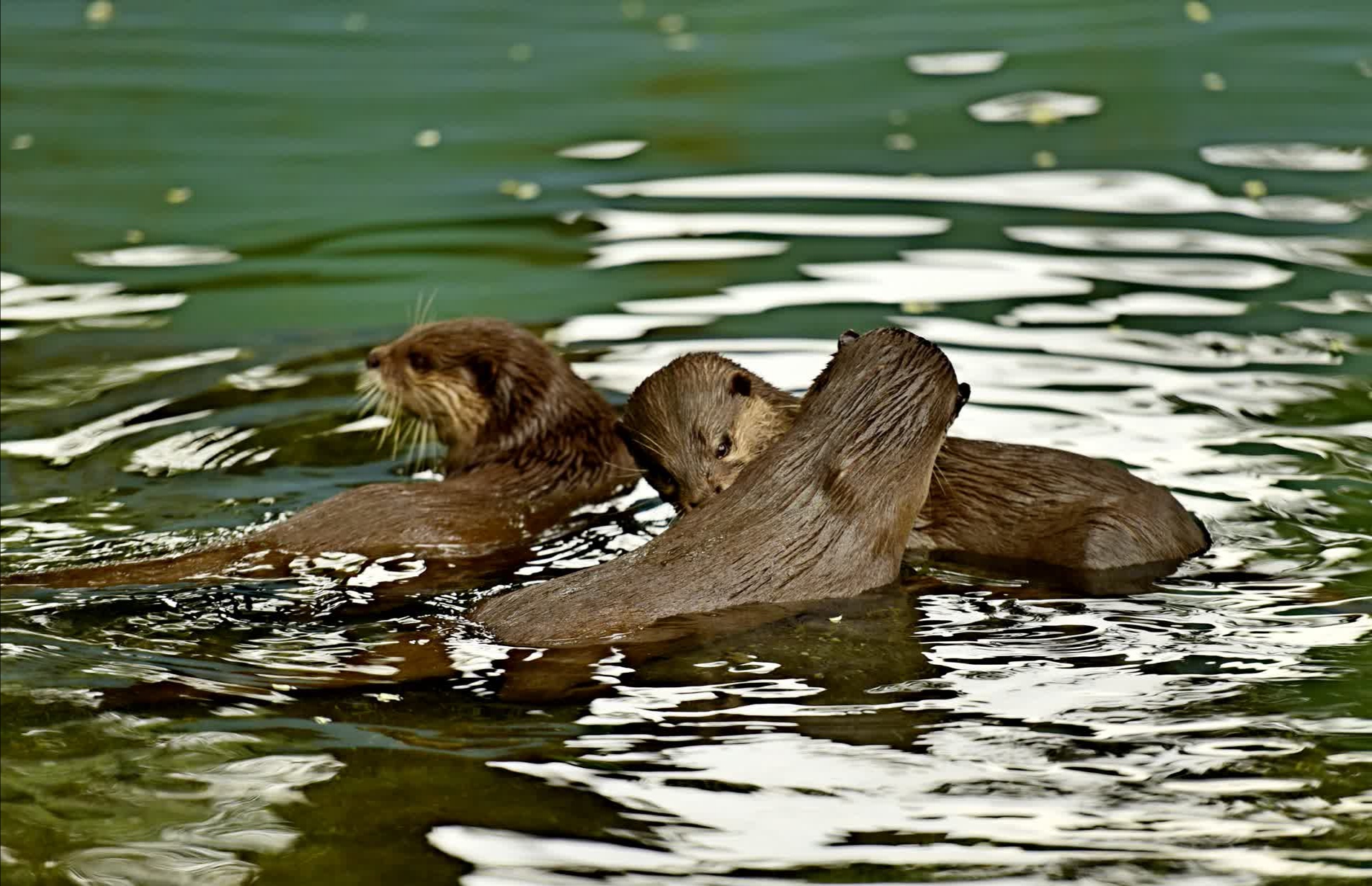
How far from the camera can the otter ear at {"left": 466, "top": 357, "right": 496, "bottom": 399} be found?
22.1 ft

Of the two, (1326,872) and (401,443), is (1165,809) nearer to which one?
(1326,872)

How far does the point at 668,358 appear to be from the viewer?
7.34 m

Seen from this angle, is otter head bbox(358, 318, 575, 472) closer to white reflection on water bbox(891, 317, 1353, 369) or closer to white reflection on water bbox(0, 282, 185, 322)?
white reflection on water bbox(891, 317, 1353, 369)

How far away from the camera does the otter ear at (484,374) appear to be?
6723 mm

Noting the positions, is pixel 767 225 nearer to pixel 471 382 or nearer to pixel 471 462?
pixel 471 382

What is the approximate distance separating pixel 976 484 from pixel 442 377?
1.96 m

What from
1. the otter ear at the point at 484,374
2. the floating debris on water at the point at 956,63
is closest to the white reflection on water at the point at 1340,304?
the otter ear at the point at 484,374

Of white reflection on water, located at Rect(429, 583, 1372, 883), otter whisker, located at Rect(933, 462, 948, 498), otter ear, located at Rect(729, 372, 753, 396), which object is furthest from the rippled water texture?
otter ear, located at Rect(729, 372, 753, 396)

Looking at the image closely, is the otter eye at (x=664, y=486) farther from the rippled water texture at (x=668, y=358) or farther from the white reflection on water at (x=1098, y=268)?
the white reflection on water at (x=1098, y=268)

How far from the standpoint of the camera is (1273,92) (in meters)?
10.1

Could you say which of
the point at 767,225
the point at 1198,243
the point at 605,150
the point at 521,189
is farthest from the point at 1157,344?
the point at 605,150

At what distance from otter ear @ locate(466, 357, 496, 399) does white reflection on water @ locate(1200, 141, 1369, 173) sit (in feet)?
13.2

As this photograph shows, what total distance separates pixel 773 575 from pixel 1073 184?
4711 millimetres

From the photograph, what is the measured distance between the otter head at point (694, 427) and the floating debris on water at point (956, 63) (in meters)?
5.41
